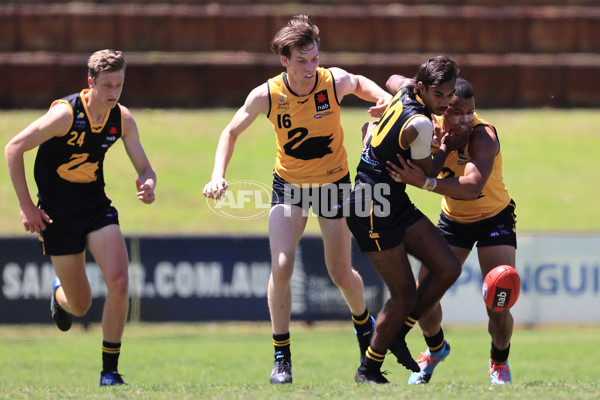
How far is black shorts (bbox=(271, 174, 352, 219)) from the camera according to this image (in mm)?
6371

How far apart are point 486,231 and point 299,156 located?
4.80ft

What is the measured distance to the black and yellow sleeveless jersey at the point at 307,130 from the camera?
633cm

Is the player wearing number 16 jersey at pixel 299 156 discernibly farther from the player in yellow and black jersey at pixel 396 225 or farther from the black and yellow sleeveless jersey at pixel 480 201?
the black and yellow sleeveless jersey at pixel 480 201

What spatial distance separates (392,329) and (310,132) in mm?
1549

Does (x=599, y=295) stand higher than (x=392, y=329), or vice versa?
(x=392, y=329)

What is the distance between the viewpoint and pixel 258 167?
57.9 ft

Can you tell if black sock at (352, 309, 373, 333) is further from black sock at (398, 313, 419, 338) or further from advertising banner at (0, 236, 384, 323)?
advertising banner at (0, 236, 384, 323)

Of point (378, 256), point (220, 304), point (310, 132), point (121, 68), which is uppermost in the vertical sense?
point (121, 68)

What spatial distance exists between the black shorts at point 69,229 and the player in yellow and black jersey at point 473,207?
2.38 meters

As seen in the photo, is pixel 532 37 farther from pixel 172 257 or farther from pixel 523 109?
pixel 172 257

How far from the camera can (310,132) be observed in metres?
6.37

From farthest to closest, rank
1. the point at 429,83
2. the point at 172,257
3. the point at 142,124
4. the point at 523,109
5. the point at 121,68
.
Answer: the point at 523,109, the point at 142,124, the point at 172,257, the point at 121,68, the point at 429,83

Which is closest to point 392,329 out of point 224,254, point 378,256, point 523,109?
point 378,256

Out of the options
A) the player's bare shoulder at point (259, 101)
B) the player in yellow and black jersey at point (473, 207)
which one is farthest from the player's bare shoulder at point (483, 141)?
the player's bare shoulder at point (259, 101)
